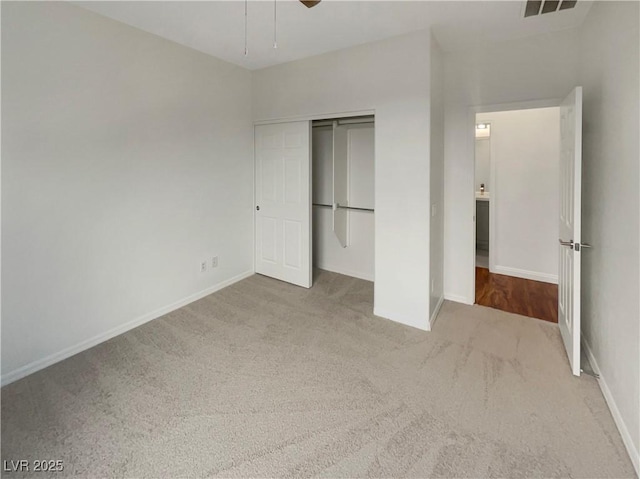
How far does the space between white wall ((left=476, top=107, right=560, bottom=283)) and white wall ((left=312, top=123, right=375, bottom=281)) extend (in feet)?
5.80

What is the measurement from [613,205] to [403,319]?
1.74 meters

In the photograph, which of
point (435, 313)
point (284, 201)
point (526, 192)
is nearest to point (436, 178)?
point (435, 313)

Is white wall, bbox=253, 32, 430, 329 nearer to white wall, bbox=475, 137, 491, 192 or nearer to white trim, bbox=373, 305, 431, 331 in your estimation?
white trim, bbox=373, 305, 431, 331

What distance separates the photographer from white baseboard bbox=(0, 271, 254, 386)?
2.24m

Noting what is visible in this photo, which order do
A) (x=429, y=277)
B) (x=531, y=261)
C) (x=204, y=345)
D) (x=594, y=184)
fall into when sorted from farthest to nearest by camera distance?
(x=531, y=261), (x=429, y=277), (x=204, y=345), (x=594, y=184)

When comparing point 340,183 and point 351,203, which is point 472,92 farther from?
point 351,203

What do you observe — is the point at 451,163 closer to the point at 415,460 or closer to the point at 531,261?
the point at 531,261

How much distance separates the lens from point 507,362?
238cm

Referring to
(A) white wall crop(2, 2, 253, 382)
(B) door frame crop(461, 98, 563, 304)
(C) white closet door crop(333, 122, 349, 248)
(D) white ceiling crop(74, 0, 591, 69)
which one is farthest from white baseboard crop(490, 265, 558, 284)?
(A) white wall crop(2, 2, 253, 382)

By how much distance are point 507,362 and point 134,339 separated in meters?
2.93

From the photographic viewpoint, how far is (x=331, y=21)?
264 centimetres

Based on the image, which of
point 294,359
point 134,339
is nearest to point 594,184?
point 294,359

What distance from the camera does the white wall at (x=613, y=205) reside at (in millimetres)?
1641

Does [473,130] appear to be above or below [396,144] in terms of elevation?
above
